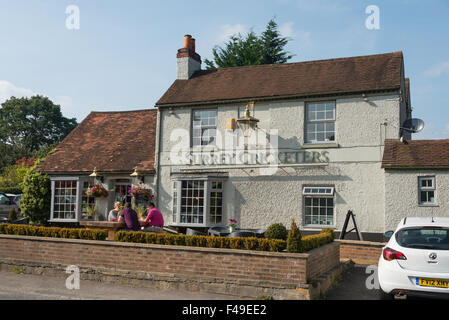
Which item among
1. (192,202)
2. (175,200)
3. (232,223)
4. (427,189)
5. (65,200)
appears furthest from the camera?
(65,200)

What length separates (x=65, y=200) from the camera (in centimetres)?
2109

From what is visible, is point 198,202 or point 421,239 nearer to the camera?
point 421,239

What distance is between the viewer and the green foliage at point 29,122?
58.1 metres

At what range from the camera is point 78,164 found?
21.8 meters

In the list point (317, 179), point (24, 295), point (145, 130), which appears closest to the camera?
point (24, 295)

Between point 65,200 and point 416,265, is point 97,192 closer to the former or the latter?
point 65,200

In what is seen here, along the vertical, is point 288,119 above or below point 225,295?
above

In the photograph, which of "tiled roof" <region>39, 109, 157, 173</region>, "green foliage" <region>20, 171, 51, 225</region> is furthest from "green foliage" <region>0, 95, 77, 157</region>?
"green foliage" <region>20, 171, 51, 225</region>

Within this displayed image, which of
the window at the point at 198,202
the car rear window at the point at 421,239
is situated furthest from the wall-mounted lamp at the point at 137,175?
Result: the car rear window at the point at 421,239

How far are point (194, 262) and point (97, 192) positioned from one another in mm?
11741

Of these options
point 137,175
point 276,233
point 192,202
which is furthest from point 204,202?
point 276,233
